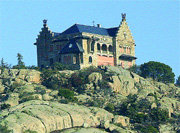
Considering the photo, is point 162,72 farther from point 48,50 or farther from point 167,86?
point 48,50

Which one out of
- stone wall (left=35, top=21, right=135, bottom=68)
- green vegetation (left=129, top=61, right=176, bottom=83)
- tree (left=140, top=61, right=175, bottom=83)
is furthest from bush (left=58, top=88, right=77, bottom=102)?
tree (left=140, top=61, right=175, bottom=83)

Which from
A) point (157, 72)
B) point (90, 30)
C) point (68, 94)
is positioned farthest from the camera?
point (157, 72)

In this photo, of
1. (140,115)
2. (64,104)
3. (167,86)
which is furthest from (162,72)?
(64,104)

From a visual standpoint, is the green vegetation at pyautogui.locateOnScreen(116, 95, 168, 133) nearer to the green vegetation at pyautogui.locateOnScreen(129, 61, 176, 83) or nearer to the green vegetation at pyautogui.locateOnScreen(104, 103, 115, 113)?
the green vegetation at pyautogui.locateOnScreen(104, 103, 115, 113)

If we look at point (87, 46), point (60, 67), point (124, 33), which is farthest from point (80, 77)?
point (124, 33)

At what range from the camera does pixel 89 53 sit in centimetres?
12850

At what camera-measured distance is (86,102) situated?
110 metres

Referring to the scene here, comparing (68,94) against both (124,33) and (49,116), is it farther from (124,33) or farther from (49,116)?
(124,33)

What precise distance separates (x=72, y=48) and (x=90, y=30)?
8275mm

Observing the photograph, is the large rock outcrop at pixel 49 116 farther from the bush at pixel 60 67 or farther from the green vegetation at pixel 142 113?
the bush at pixel 60 67

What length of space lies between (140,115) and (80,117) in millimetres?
13780

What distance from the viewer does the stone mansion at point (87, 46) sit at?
128125 mm

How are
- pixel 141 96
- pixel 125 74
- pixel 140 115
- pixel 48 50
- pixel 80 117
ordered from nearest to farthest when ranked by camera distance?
pixel 80 117 < pixel 140 115 < pixel 141 96 < pixel 125 74 < pixel 48 50

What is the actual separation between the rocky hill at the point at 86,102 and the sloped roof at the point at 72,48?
5619 mm
